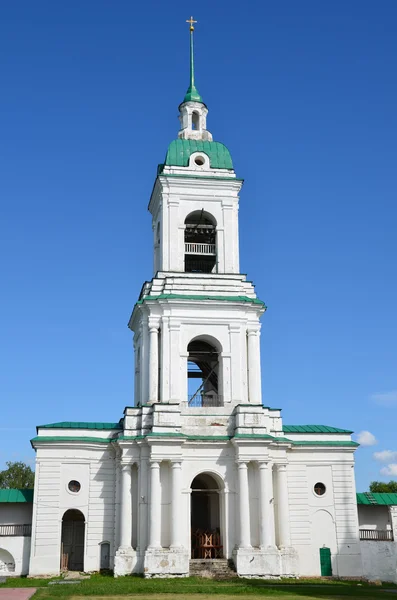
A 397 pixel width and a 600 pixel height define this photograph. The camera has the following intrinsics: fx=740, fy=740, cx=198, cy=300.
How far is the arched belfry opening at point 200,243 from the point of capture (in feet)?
130

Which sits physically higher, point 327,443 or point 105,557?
point 327,443

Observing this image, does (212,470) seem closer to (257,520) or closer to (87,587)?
(257,520)

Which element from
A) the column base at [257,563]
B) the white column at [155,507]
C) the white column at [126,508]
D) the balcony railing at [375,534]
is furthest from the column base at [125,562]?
the balcony railing at [375,534]

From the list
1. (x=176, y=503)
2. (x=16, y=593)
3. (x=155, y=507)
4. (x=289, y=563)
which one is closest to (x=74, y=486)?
(x=155, y=507)

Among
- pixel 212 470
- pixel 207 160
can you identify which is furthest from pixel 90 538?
pixel 207 160

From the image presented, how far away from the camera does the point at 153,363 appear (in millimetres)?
36219

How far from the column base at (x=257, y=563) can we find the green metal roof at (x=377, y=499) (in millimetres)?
7891

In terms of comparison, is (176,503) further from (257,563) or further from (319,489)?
(319,489)

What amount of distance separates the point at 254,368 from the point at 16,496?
13.4 metres

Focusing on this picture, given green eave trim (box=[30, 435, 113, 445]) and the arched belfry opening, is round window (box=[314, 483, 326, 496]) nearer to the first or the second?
green eave trim (box=[30, 435, 113, 445])

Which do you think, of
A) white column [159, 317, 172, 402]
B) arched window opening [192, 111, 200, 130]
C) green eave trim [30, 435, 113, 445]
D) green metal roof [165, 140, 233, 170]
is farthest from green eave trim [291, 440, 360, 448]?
arched window opening [192, 111, 200, 130]

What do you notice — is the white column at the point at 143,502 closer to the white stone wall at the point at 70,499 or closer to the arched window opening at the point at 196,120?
the white stone wall at the point at 70,499

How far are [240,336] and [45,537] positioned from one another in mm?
13314

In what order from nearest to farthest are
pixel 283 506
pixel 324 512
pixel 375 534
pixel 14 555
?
pixel 14 555 → pixel 283 506 → pixel 324 512 → pixel 375 534
